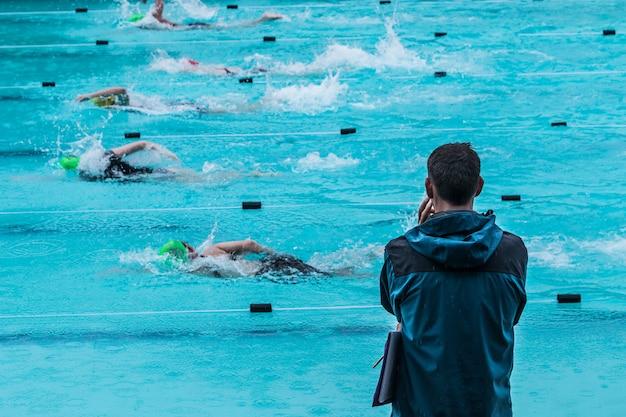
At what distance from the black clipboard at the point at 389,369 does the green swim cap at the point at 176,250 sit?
3971 millimetres

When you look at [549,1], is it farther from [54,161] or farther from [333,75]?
[54,161]

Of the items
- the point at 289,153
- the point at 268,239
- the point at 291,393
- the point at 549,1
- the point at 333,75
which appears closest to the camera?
the point at 291,393

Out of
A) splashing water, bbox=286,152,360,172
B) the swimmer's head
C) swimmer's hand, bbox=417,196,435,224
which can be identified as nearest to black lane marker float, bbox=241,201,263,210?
splashing water, bbox=286,152,360,172

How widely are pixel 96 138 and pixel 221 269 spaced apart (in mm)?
3307

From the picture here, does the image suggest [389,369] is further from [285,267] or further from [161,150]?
[161,150]

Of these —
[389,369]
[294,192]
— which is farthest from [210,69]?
[389,369]

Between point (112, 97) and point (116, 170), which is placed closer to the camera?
point (116, 170)

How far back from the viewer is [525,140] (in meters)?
9.04

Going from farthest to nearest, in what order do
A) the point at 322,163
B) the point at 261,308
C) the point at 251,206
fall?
the point at 322,163, the point at 251,206, the point at 261,308

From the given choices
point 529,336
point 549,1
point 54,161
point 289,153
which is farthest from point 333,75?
point 529,336

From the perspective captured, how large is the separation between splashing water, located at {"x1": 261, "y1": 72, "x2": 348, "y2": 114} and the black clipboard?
7340 millimetres

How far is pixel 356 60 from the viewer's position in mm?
11641

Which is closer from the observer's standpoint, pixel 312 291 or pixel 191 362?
pixel 191 362

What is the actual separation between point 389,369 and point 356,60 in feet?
29.5
